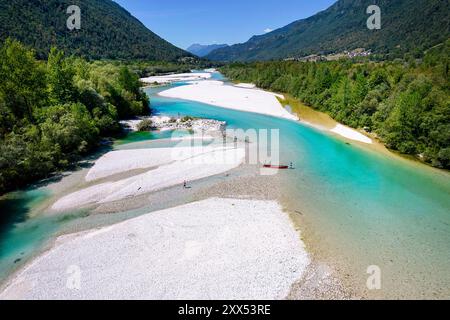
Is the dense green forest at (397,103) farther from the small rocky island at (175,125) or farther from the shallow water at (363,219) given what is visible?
the small rocky island at (175,125)

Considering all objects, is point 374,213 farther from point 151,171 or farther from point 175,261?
point 151,171

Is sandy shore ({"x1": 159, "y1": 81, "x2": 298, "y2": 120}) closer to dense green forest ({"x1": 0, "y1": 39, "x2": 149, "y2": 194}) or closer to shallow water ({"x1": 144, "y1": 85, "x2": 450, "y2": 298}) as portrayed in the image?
shallow water ({"x1": 144, "y1": 85, "x2": 450, "y2": 298})

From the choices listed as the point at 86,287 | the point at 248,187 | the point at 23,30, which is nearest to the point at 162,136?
the point at 248,187

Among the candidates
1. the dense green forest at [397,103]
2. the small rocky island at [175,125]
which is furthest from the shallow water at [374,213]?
the small rocky island at [175,125]

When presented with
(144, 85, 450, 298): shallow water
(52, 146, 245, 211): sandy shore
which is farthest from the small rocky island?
(144, 85, 450, 298): shallow water

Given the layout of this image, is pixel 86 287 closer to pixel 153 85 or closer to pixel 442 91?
pixel 442 91

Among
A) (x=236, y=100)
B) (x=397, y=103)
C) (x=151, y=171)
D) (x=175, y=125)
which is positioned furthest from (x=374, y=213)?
(x=236, y=100)

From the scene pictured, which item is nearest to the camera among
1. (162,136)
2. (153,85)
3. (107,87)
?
(162,136)
